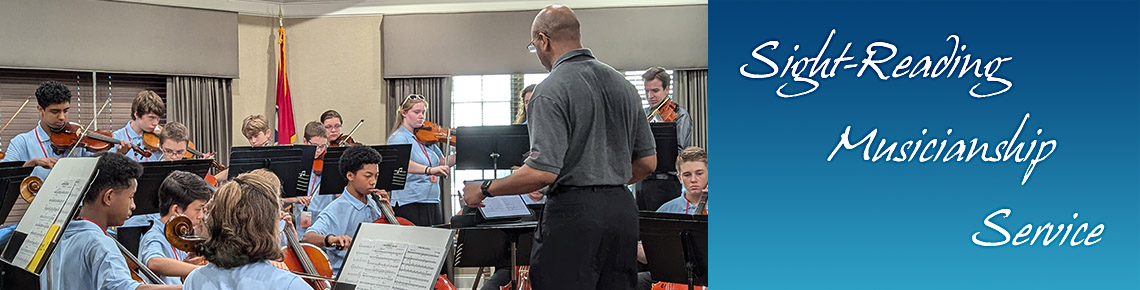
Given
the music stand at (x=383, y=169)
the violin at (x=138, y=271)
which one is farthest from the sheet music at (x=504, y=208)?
the violin at (x=138, y=271)

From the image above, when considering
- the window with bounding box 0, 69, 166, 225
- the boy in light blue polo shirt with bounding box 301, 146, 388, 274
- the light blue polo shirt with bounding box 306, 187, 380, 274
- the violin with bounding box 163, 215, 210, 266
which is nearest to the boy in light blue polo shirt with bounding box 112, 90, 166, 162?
the window with bounding box 0, 69, 166, 225

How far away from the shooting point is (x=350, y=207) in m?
4.84

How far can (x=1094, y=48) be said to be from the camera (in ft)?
3.67

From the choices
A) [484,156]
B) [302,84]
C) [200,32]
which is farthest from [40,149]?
[302,84]

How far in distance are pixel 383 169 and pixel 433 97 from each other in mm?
3048

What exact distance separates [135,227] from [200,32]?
3917 millimetres

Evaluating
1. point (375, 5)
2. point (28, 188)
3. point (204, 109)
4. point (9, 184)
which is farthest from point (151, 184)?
point (375, 5)

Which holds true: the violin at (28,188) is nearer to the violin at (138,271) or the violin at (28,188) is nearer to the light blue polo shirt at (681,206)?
the violin at (138,271)

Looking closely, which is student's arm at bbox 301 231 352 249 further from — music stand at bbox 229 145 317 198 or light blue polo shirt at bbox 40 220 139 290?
light blue polo shirt at bbox 40 220 139 290

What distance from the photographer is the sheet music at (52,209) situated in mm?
2480

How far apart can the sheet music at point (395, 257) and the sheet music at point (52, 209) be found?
2.41ft

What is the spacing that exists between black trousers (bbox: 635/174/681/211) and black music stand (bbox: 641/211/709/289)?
169 cm

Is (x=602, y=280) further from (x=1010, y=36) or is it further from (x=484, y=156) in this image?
(x=484, y=156)

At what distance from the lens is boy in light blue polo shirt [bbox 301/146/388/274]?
4678mm
